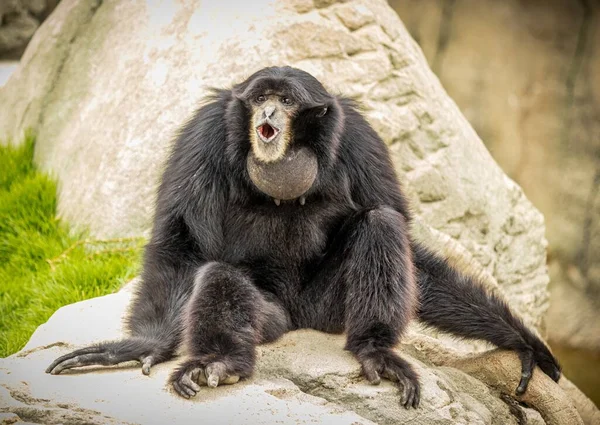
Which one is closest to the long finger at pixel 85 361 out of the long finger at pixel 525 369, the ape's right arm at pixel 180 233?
the ape's right arm at pixel 180 233

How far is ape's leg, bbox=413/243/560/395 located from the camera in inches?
216

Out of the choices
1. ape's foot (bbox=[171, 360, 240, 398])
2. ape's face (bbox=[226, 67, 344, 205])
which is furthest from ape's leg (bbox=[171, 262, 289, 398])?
ape's face (bbox=[226, 67, 344, 205])

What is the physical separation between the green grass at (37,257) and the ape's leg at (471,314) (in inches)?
104

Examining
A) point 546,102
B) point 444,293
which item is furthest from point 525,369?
point 546,102

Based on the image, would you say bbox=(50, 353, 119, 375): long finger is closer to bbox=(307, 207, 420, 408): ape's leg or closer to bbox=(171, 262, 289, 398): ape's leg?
bbox=(171, 262, 289, 398): ape's leg

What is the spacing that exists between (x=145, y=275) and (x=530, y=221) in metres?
5.36

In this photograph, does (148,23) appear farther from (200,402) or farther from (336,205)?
(200,402)

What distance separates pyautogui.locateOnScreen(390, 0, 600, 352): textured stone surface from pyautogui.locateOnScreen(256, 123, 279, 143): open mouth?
283 inches

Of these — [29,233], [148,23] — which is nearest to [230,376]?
[29,233]

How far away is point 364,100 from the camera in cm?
809

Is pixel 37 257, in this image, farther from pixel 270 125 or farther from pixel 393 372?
pixel 393 372

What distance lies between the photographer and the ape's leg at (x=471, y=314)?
5477 mm

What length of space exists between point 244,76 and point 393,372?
3.93m

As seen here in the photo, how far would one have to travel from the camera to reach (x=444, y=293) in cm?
553
